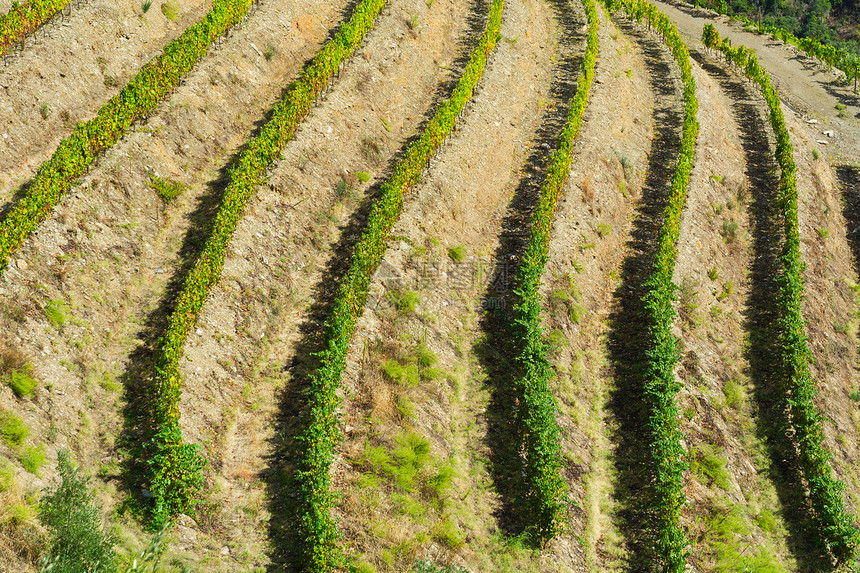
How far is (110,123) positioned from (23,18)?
23.1 feet

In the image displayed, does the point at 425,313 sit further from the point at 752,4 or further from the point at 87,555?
the point at 752,4

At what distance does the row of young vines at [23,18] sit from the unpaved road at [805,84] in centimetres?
4157

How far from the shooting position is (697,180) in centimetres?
3228

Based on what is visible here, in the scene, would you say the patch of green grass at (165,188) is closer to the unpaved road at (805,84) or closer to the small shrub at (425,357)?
the small shrub at (425,357)

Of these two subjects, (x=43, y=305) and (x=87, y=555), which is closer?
(x=87, y=555)

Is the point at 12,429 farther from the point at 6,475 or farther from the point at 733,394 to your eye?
the point at 733,394

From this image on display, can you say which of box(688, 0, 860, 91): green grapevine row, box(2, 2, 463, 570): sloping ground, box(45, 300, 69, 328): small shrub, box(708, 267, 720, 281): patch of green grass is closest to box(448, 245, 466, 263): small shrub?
box(2, 2, 463, 570): sloping ground

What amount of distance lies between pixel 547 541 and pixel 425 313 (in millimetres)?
8458

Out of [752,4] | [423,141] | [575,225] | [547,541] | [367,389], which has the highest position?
[752,4]

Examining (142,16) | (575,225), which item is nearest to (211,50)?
(142,16)

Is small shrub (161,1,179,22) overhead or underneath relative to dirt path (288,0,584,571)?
overhead

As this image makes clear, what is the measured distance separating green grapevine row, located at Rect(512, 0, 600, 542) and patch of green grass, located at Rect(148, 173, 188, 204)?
12523 millimetres

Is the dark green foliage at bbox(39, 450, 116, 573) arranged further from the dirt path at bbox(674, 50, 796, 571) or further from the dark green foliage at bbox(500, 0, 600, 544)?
the dirt path at bbox(674, 50, 796, 571)

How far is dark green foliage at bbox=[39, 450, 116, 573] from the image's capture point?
1246 centimetres
